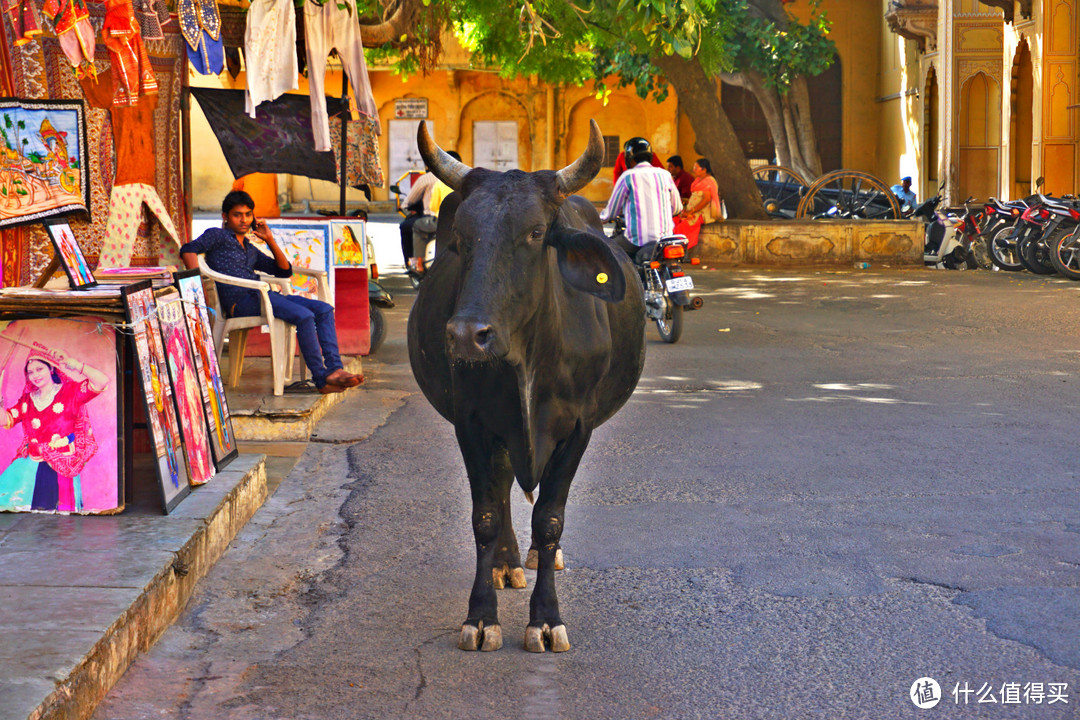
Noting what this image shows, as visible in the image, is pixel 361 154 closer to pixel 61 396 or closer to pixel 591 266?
pixel 61 396

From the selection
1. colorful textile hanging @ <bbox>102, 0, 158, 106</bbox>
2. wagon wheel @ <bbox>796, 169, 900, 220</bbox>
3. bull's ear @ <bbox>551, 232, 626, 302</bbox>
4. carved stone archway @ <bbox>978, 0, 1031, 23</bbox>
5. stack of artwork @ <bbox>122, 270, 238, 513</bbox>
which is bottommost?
stack of artwork @ <bbox>122, 270, 238, 513</bbox>

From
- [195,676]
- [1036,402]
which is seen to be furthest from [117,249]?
[1036,402]

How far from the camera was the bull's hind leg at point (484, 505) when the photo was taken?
408 cm

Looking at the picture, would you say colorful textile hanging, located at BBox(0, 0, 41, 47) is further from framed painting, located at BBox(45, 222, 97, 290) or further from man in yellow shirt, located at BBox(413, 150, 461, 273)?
man in yellow shirt, located at BBox(413, 150, 461, 273)

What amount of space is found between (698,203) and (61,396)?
12133 mm

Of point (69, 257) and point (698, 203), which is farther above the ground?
point (698, 203)

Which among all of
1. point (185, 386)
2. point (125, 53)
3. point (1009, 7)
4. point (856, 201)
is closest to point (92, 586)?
point (185, 386)

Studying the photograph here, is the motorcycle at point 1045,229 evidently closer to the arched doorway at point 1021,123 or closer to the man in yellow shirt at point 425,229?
the arched doorway at point 1021,123

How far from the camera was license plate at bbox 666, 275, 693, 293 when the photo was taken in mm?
10914

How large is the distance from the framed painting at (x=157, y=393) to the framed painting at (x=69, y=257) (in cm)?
49

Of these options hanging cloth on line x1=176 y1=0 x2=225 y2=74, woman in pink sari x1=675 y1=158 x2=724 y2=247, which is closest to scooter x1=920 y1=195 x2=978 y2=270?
woman in pink sari x1=675 y1=158 x2=724 y2=247

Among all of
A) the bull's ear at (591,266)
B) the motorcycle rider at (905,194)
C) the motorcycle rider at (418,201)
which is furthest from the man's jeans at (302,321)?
the motorcycle rider at (905,194)

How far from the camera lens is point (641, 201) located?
36.5ft

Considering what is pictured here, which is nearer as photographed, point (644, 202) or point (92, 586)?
point (92, 586)
